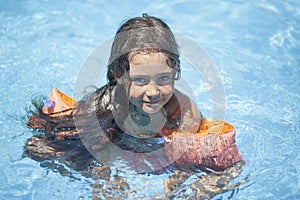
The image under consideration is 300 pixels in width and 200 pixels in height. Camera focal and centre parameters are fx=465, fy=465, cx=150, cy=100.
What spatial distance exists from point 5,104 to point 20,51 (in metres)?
1.03

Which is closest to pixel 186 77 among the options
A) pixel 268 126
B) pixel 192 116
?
pixel 268 126

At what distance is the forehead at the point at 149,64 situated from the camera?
304 centimetres

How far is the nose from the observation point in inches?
120

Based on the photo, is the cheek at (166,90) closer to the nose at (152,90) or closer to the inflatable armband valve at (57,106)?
the nose at (152,90)

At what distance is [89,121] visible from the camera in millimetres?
3496

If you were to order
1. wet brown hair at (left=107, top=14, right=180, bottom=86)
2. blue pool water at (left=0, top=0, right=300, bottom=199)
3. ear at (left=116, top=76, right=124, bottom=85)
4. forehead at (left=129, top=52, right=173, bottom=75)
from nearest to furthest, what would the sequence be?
forehead at (left=129, top=52, right=173, bottom=75)
wet brown hair at (left=107, top=14, right=180, bottom=86)
ear at (left=116, top=76, right=124, bottom=85)
blue pool water at (left=0, top=0, right=300, bottom=199)

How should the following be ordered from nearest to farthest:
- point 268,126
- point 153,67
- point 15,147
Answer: point 153,67 → point 15,147 → point 268,126

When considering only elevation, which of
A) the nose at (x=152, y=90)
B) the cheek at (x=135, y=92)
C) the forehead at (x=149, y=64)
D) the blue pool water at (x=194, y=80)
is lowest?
the blue pool water at (x=194, y=80)

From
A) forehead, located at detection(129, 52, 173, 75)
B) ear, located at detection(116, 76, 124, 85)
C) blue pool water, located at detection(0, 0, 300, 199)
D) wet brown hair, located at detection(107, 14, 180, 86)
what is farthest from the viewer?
blue pool water, located at detection(0, 0, 300, 199)

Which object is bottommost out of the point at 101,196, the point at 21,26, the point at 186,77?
the point at 101,196

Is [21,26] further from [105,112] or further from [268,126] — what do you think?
[268,126]

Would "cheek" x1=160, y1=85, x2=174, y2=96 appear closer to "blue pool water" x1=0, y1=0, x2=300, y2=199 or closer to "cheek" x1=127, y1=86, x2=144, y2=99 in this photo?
"cheek" x1=127, y1=86, x2=144, y2=99

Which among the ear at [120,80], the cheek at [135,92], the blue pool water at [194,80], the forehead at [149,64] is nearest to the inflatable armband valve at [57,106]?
the blue pool water at [194,80]

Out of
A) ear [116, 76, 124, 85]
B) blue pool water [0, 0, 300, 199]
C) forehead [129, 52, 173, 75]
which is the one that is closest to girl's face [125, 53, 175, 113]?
forehead [129, 52, 173, 75]
